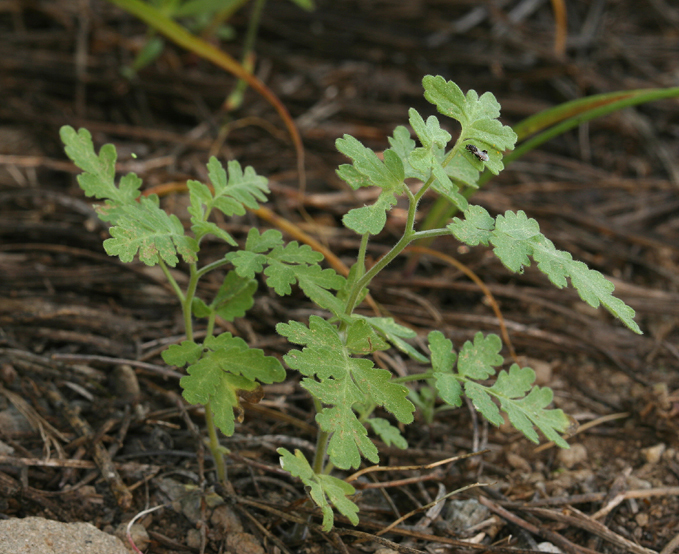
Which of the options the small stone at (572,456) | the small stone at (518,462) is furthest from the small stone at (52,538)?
the small stone at (572,456)

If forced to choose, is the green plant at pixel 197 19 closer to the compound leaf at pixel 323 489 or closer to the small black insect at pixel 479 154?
the small black insect at pixel 479 154

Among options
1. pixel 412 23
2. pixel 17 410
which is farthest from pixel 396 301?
pixel 412 23

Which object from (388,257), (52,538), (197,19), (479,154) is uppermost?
(197,19)

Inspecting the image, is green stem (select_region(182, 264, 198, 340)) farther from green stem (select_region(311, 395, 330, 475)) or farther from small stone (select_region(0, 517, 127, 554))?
small stone (select_region(0, 517, 127, 554))

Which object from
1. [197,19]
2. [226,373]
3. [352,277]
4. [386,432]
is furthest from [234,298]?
[197,19]

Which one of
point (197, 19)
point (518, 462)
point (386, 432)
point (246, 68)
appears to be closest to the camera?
point (386, 432)

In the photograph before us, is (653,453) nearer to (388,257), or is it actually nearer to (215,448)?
(388,257)

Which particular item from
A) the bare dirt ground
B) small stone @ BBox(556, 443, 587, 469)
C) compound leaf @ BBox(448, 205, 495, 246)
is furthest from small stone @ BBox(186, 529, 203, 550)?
small stone @ BBox(556, 443, 587, 469)
